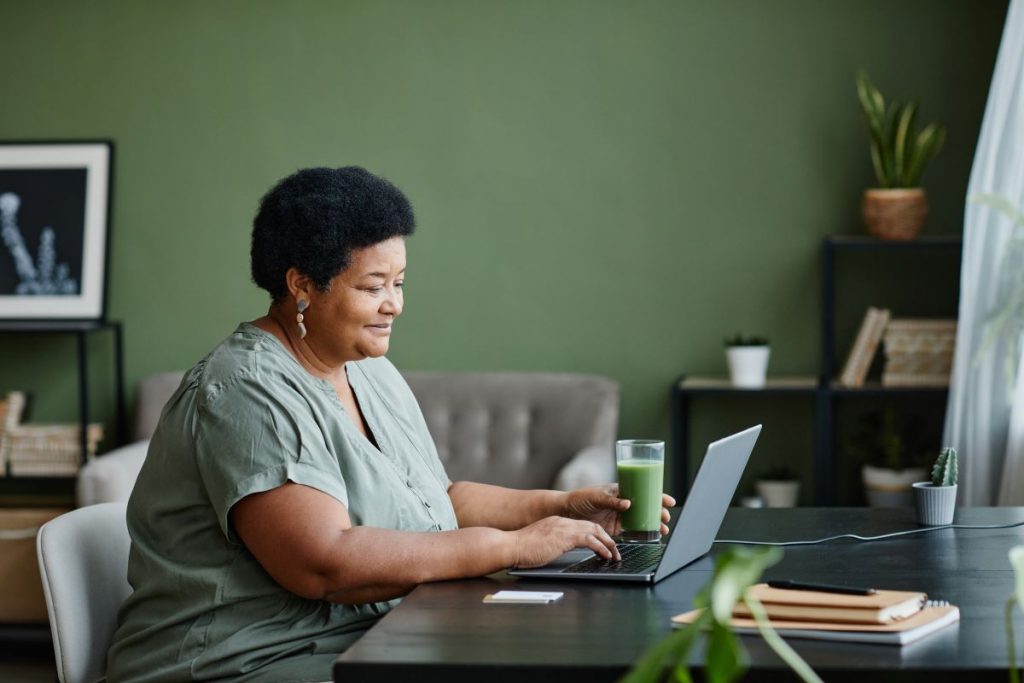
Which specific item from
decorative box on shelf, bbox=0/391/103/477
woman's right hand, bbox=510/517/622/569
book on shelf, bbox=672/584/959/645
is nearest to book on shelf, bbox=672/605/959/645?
book on shelf, bbox=672/584/959/645

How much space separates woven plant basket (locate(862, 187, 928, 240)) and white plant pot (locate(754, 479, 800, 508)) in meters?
0.87

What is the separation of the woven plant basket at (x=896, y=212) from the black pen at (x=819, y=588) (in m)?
2.69

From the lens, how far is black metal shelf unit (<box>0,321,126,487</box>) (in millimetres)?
4328

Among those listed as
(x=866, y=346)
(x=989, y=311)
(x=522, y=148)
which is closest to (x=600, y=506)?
(x=989, y=311)

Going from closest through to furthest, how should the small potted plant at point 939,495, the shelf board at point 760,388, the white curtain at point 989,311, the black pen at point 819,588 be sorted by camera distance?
the black pen at point 819,588, the small potted plant at point 939,495, the white curtain at point 989,311, the shelf board at point 760,388

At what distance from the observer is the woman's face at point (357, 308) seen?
6.59 ft

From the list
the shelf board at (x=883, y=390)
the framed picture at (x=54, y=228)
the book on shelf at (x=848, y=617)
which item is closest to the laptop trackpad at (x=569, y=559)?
the book on shelf at (x=848, y=617)

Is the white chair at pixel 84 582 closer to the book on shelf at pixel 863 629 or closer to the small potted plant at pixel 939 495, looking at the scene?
the book on shelf at pixel 863 629

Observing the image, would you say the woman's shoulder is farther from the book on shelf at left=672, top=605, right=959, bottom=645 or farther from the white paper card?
the book on shelf at left=672, top=605, right=959, bottom=645

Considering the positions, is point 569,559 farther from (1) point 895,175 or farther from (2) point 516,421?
(1) point 895,175

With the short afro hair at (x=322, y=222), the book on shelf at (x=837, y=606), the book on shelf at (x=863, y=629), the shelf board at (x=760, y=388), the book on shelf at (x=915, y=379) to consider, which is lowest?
the book on shelf at (x=863, y=629)

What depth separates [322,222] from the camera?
1969 millimetres

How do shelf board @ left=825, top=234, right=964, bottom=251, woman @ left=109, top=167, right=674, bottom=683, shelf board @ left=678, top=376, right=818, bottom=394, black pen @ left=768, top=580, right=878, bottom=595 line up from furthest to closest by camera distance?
shelf board @ left=678, top=376, right=818, bottom=394, shelf board @ left=825, top=234, right=964, bottom=251, woman @ left=109, top=167, right=674, bottom=683, black pen @ left=768, top=580, right=878, bottom=595

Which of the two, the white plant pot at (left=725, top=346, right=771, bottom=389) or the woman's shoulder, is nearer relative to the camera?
the woman's shoulder
